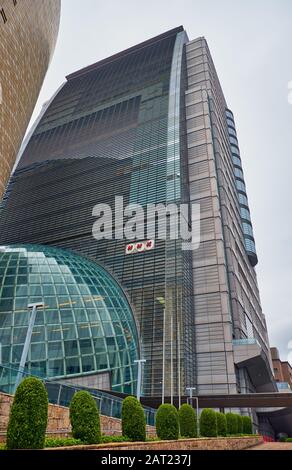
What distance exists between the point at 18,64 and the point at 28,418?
26.6 m

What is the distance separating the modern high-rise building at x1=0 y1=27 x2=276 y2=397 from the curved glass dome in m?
3.79

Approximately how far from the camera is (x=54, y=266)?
39.4 meters

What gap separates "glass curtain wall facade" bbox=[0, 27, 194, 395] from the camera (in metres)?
39.6

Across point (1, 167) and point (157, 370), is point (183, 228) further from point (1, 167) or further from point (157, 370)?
point (1, 167)

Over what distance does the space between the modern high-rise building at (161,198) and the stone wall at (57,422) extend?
15.7 m

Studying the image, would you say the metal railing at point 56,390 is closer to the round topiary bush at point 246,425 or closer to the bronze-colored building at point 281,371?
the round topiary bush at point 246,425

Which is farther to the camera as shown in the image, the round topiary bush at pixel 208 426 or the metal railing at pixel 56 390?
the round topiary bush at pixel 208 426

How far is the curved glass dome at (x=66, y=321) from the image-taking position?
1179 inches
